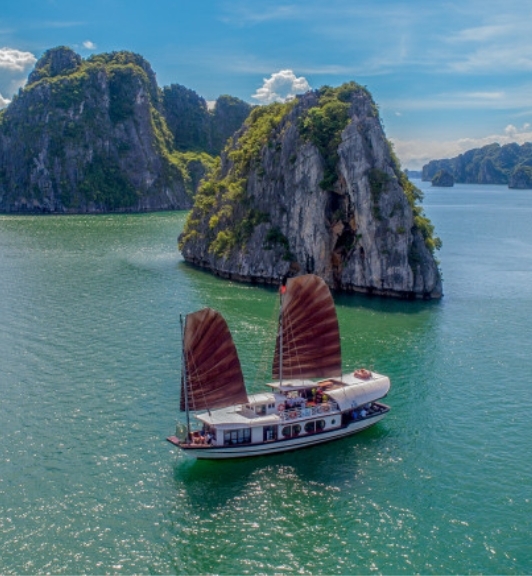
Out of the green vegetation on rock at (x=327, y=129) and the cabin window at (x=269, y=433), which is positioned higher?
the green vegetation on rock at (x=327, y=129)

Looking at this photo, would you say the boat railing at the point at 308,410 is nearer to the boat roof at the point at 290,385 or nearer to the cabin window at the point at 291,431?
the cabin window at the point at 291,431

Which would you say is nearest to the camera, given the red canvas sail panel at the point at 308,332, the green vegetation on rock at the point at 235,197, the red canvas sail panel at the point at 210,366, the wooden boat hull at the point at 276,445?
the wooden boat hull at the point at 276,445

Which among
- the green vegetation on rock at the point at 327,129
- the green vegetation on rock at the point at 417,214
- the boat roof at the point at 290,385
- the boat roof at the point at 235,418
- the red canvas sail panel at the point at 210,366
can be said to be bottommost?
the boat roof at the point at 235,418

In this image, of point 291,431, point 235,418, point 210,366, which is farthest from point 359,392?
point 210,366

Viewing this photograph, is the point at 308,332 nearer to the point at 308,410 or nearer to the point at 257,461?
the point at 308,410

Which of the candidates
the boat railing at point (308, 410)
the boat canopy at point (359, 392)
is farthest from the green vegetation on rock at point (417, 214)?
the boat railing at point (308, 410)

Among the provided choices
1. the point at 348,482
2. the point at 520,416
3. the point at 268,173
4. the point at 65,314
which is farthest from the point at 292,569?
the point at 268,173

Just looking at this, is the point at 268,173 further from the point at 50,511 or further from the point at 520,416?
the point at 50,511
